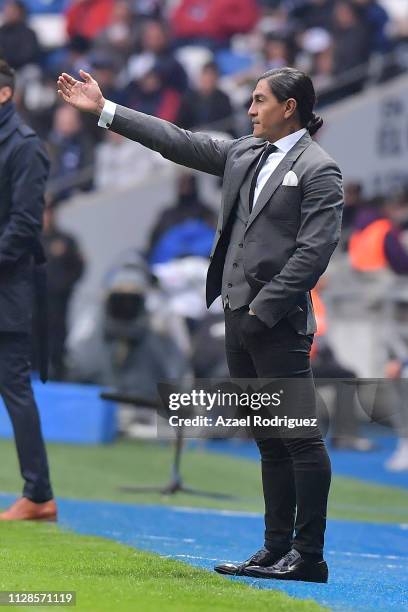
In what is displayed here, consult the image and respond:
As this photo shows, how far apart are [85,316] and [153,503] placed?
660 cm

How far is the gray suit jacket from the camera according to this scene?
6023mm

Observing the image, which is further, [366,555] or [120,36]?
[120,36]

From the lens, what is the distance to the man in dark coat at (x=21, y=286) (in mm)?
8023

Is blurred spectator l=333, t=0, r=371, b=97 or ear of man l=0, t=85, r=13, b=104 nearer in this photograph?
ear of man l=0, t=85, r=13, b=104

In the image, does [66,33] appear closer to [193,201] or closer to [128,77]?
[128,77]

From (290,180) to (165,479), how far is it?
21.1 feet

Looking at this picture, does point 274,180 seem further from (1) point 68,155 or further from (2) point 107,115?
(1) point 68,155

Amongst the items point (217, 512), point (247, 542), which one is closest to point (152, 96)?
point (217, 512)

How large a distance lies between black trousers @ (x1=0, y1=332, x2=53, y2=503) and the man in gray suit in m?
1.98

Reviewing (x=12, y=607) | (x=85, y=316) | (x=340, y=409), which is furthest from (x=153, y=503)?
(x=85, y=316)

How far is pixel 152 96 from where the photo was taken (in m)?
18.2

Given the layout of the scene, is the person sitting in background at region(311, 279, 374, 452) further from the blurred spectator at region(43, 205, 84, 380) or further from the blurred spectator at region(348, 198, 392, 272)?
the blurred spectator at region(43, 205, 84, 380)

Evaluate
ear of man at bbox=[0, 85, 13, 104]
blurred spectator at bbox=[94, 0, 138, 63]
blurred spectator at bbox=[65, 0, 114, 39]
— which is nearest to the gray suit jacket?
ear of man at bbox=[0, 85, 13, 104]

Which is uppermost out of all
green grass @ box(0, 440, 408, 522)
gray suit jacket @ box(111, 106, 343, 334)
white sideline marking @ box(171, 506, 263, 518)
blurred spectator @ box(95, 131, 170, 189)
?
blurred spectator @ box(95, 131, 170, 189)
